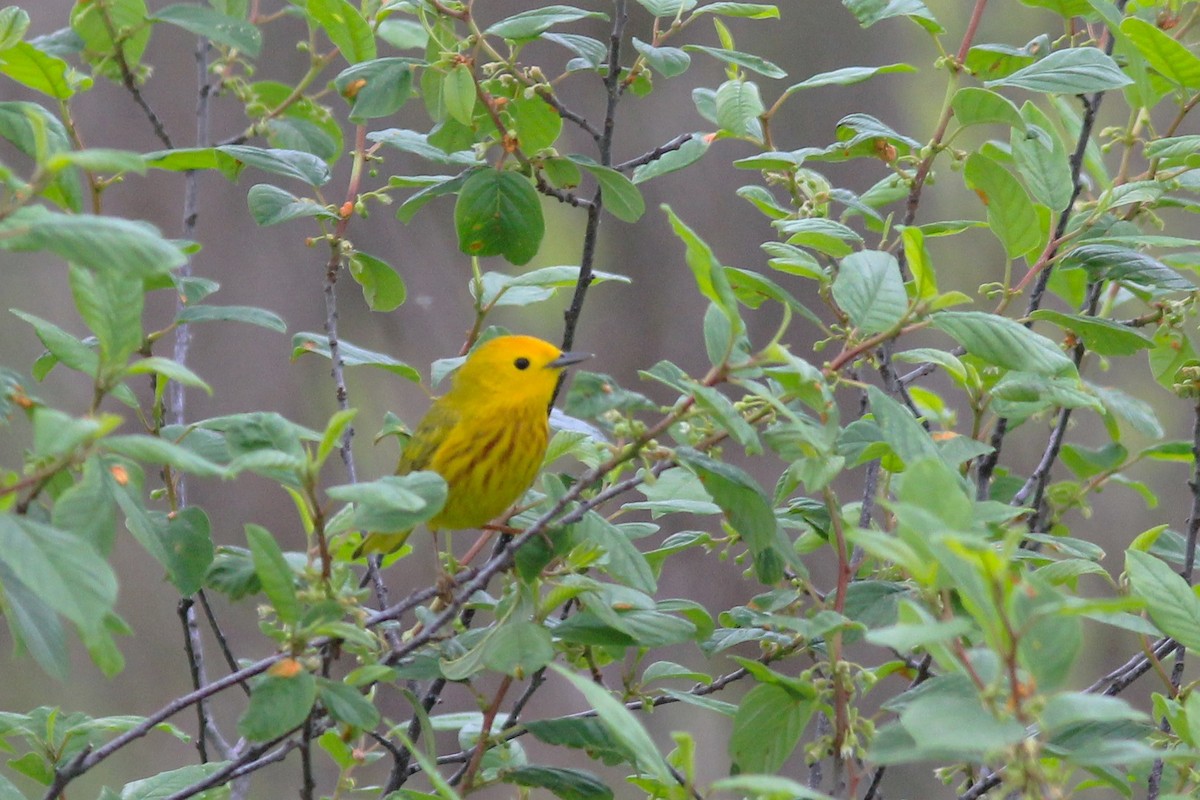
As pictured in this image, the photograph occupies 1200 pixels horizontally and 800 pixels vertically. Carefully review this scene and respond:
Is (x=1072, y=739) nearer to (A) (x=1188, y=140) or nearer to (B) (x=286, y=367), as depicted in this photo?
(A) (x=1188, y=140)

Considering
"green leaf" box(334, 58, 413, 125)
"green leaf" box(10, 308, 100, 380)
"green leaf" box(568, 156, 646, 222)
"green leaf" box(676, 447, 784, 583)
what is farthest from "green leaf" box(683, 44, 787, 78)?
"green leaf" box(10, 308, 100, 380)

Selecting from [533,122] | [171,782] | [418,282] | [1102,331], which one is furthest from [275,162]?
[418,282]

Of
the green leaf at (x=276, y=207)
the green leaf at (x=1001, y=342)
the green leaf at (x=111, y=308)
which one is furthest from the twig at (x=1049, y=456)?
the green leaf at (x=111, y=308)

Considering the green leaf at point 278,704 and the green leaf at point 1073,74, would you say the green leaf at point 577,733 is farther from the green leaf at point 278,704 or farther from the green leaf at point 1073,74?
the green leaf at point 1073,74

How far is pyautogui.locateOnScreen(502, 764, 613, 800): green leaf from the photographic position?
1.68m

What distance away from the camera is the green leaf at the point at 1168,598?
143 cm

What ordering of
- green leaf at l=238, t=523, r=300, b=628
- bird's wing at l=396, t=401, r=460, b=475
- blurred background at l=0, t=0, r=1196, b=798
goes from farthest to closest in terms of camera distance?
1. blurred background at l=0, t=0, r=1196, b=798
2. bird's wing at l=396, t=401, r=460, b=475
3. green leaf at l=238, t=523, r=300, b=628

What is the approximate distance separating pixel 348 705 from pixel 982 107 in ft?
4.07

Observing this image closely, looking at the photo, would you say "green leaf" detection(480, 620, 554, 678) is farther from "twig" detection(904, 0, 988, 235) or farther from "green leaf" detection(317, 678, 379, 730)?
"twig" detection(904, 0, 988, 235)

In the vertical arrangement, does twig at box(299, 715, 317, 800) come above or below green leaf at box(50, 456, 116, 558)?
below

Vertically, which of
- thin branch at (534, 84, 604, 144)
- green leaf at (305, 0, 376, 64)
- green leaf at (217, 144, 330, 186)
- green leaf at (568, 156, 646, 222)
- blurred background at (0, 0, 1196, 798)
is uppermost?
green leaf at (305, 0, 376, 64)

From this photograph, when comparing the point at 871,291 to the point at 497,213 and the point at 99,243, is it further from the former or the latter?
the point at 99,243

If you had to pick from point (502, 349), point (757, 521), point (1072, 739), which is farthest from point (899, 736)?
point (502, 349)

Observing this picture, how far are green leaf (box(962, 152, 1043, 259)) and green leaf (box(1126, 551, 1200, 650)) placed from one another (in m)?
0.55
